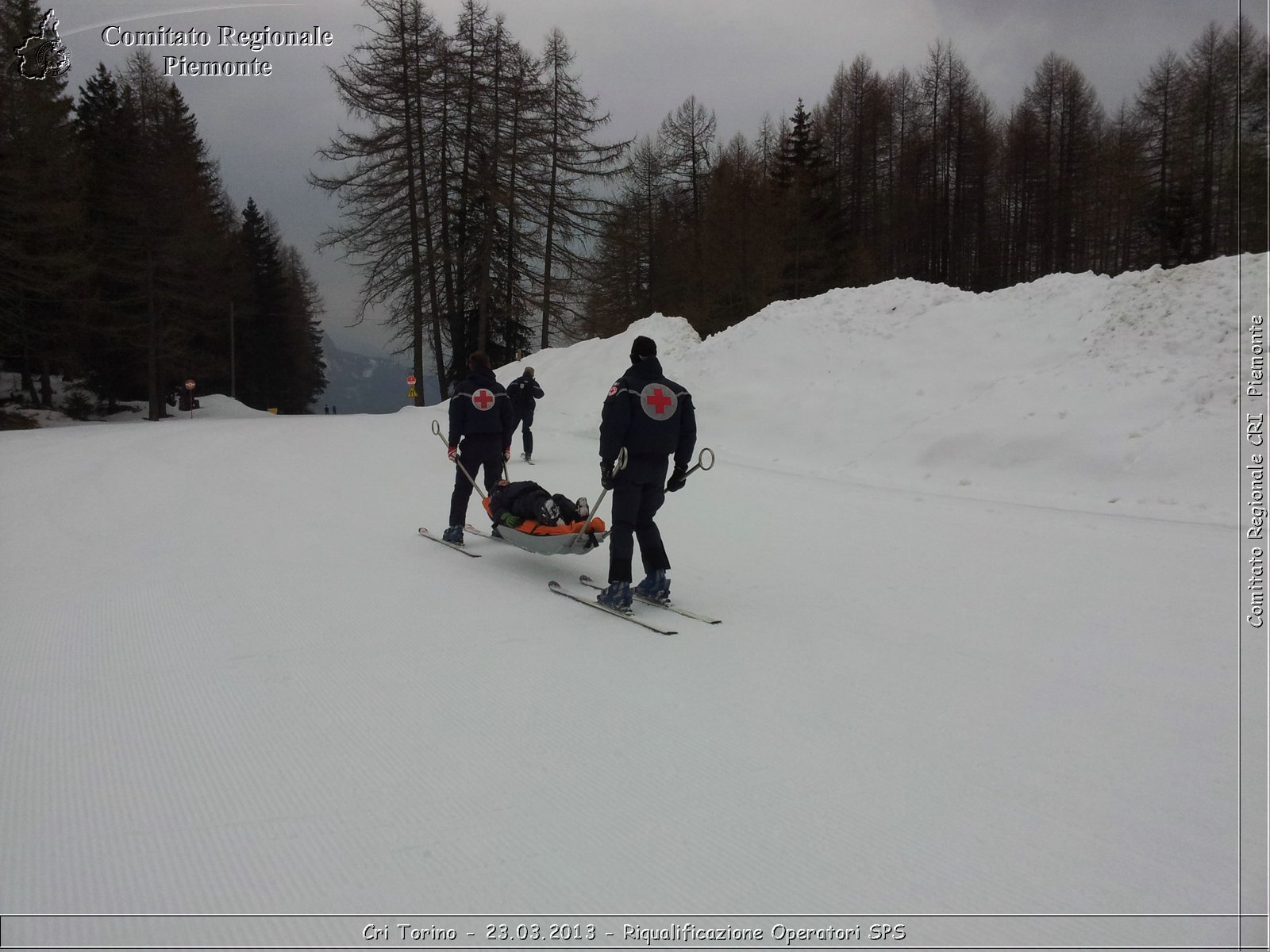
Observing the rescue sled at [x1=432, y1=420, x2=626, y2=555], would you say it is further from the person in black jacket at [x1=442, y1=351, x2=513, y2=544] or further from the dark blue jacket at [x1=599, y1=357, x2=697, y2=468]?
the person in black jacket at [x1=442, y1=351, x2=513, y2=544]

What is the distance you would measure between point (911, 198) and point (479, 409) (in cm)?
3647

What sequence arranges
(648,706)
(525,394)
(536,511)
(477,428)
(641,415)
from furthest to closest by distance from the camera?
(525,394)
(477,428)
(536,511)
(641,415)
(648,706)

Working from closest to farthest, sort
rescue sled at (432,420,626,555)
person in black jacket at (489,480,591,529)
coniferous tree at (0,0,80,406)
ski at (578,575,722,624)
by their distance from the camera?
ski at (578,575,722,624) → rescue sled at (432,420,626,555) → person in black jacket at (489,480,591,529) → coniferous tree at (0,0,80,406)

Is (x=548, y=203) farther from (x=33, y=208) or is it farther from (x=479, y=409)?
(x=479, y=409)

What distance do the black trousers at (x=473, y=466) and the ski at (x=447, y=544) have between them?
0.74 feet

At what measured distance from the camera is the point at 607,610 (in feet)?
19.3

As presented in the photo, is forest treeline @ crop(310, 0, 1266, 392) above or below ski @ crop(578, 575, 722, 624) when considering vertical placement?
above

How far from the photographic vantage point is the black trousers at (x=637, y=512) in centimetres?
586

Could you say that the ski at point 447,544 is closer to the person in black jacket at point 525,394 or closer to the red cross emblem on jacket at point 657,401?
the red cross emblem on jacket at point 657,401

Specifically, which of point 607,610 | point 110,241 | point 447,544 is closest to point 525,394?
point 447,544

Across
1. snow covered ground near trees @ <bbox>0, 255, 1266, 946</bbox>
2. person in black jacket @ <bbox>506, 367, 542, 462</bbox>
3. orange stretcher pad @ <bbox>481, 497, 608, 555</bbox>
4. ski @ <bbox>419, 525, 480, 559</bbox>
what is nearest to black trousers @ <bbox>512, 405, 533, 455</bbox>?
person in black jacket @ <bbox>506, 367, 542, 462</bbox>

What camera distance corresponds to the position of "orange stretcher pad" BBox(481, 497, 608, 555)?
653 cm

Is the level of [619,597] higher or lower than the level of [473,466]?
lower

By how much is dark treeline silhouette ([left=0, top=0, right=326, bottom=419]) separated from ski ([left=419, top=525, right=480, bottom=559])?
853 inches
